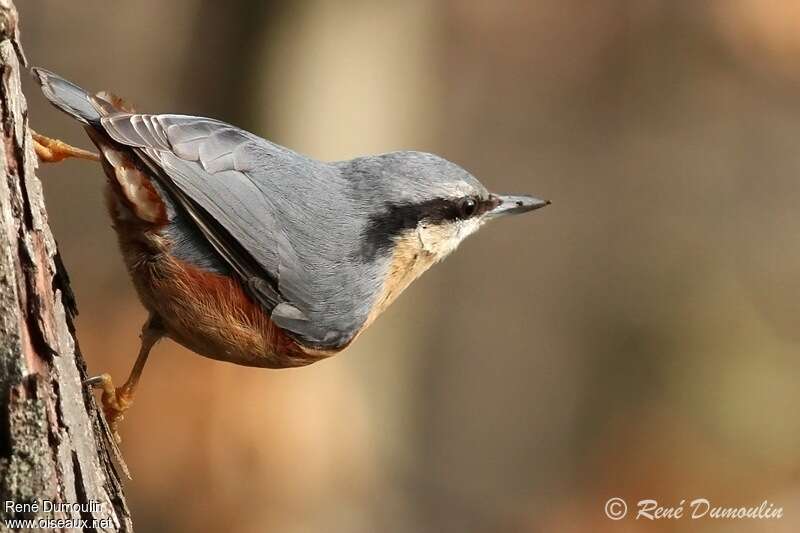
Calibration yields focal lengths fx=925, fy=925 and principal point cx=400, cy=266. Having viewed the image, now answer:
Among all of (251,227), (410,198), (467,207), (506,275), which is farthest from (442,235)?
(506,275)

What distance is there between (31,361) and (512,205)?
2.11 meters

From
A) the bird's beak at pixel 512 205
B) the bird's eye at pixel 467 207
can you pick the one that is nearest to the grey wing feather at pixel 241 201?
the bird's eye at pixel 467 207

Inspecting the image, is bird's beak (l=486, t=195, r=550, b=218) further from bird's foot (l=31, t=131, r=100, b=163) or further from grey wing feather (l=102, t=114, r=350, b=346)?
bird's foot (l=31, t=131, r=100, b=163)

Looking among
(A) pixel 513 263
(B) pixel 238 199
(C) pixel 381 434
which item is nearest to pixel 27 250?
(B) pixel 238 199

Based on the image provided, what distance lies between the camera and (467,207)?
135 inches

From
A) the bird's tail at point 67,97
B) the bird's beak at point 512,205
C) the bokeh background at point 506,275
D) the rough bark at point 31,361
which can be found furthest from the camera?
the bokeh background at point 506,275

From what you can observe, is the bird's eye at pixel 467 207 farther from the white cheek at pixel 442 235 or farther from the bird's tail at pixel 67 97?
the bird's tail at pixel 67 97

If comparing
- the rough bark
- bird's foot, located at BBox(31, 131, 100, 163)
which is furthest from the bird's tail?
the rough bark

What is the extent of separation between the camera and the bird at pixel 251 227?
2750 mm

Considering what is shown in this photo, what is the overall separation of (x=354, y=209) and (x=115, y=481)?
1.32 m

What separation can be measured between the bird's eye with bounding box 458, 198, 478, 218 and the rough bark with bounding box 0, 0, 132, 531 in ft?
5.35

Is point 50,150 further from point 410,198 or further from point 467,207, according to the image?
point 467,207

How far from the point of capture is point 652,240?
799cm

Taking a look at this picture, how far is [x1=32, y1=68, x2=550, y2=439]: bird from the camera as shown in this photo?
9.02ft
